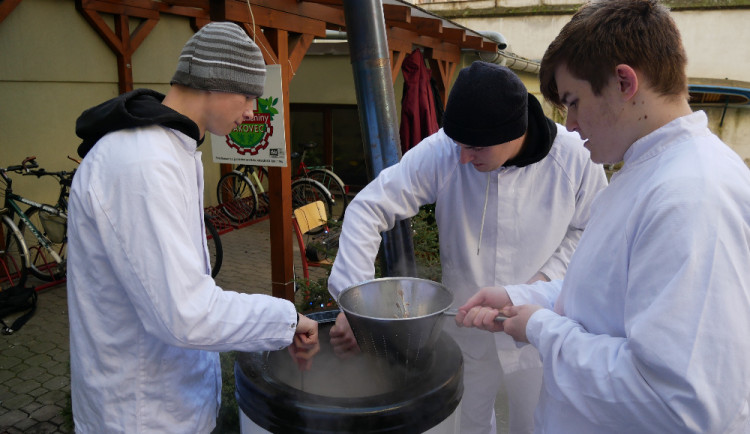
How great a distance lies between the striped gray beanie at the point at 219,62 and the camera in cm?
165

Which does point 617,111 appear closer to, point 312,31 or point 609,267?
point 609,267

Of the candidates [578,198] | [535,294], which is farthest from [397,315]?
[578,198]

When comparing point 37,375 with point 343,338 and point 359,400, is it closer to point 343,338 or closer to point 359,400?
point 343,338

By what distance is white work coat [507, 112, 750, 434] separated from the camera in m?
1.07

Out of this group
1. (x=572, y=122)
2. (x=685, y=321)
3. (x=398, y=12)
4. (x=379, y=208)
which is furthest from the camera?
(x=398, y=12)

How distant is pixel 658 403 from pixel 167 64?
8.98 m

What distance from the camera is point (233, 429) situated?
309 cm

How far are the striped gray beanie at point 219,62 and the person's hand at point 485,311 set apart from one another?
41.3 inches

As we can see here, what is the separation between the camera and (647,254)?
1150 millimetres

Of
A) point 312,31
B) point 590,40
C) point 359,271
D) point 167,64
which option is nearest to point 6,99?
point 167,64

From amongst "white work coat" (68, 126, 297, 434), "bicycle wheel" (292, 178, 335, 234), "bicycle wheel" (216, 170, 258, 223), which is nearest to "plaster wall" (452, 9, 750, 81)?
"bicycle wheel" (292, 178, 335, 234)

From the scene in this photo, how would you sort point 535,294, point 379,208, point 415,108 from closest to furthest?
point 535,294
point 379,208
point 415,108

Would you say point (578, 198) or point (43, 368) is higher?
point (578, 198)

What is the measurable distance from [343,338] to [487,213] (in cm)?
93
